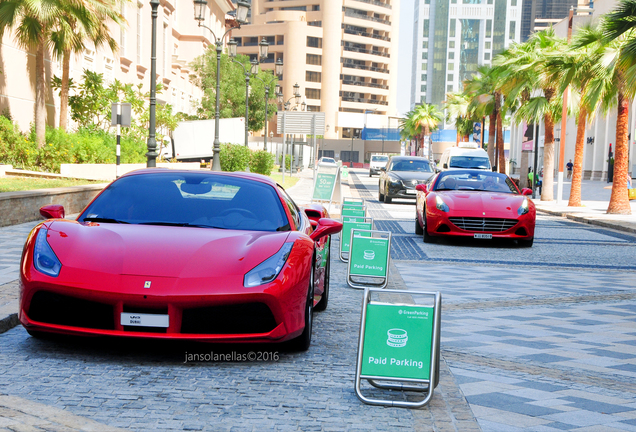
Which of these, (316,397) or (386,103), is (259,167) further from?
(386,103)

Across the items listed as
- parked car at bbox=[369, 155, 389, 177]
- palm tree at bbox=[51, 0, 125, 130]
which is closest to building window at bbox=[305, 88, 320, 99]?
parked car at bbox=[369, 155, 389, 177]

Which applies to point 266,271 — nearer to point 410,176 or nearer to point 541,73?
point 410,176

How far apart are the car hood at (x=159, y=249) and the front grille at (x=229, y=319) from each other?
0.22 m

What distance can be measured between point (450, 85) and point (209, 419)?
18990cm

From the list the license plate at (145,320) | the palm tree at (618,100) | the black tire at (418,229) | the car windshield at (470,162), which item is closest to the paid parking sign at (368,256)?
→ the license plate at (145,320)

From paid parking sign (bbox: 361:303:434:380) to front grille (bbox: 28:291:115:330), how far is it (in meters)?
1.61

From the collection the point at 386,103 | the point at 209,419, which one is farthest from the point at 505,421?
the point at 386,103

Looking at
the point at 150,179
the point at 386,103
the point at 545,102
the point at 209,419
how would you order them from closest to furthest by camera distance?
the point at 209,419 < the point at 150,179 < the point at 545,102 < the point at 386,103

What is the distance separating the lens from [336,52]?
125250mm

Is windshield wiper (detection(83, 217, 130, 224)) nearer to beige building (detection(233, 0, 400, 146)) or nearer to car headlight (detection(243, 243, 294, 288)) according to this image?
car headlight (detection(243, 243, 294, 288))

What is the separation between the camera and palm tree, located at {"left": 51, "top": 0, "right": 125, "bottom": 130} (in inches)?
971

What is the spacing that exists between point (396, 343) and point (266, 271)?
3.32 ft

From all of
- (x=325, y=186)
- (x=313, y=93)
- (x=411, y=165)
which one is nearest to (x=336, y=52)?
(x=313, y=93)

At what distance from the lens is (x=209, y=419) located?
3949 mm
